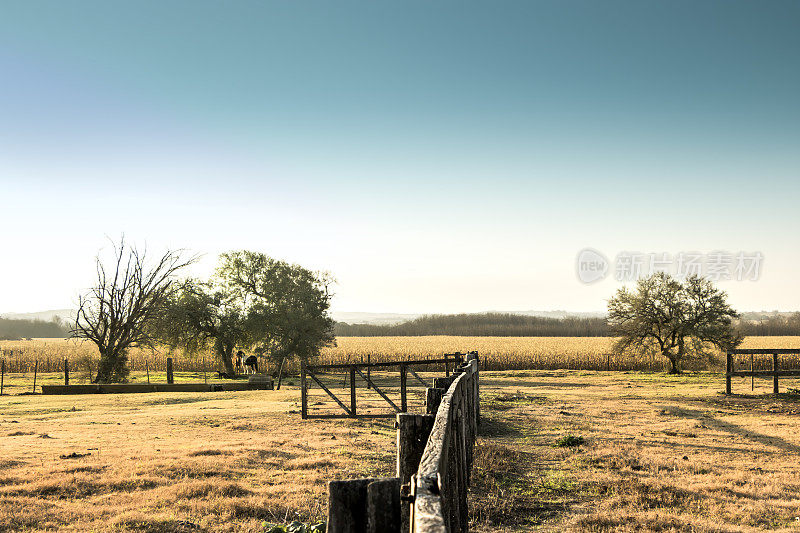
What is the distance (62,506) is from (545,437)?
9884 mm

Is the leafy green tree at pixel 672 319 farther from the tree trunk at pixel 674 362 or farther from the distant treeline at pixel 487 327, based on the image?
the distant treeline at pixel 487 327

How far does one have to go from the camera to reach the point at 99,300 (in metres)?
40.2

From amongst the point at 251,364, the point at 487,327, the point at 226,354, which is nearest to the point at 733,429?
the point at 251,364

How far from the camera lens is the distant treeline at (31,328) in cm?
16600

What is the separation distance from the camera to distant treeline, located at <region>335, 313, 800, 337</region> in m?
115

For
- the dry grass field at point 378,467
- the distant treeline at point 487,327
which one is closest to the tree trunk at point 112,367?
the dry grass field at point 378,467

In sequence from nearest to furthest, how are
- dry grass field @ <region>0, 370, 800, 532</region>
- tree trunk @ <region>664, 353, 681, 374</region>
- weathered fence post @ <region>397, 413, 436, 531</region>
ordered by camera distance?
weathered fence post @ <region>397, 413, 436, 531</region> → dry grass field @ <region>0, 370, 800, 532</region> → tree trunk @ <region>664, 353, 681, 374</region>

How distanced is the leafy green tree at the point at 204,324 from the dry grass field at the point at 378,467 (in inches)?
767

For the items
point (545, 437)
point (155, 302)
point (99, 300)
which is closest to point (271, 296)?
point (155, 302)

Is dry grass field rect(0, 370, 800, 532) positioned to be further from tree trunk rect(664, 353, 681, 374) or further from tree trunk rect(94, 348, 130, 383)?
tree trunk rect(664, 353, 681, 374)

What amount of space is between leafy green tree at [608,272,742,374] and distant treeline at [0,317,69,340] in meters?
162

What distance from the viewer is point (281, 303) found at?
39.7 metres

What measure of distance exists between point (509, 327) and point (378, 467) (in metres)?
118

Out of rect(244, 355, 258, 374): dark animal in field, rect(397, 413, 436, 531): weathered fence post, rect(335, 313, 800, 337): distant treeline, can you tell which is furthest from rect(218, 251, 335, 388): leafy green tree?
rect(335, 313, 800, 337): distant treeline
